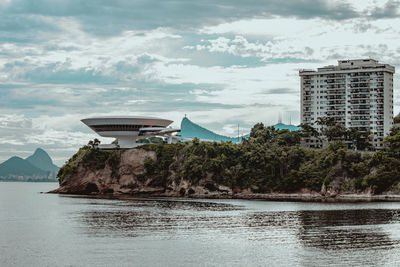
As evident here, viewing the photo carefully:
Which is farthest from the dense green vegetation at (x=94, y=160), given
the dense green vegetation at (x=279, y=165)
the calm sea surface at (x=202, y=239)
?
the calm sea surface at (x=202, y=239)

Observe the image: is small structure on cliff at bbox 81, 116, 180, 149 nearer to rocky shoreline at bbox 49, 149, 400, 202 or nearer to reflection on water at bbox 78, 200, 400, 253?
rocky shoreline at bbox 49, 149, 400, 202

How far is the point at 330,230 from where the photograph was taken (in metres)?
54.3

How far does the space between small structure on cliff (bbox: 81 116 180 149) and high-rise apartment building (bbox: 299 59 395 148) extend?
129 ft

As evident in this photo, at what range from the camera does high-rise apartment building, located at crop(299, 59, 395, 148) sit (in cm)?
14412

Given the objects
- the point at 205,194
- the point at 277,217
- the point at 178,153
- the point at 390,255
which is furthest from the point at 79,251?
the point at 178,153

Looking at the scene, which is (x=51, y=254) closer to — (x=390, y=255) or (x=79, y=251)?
(x=79, y=251)

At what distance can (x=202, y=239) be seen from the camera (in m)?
49.2

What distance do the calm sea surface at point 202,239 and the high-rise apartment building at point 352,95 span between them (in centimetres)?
7611

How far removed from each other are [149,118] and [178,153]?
53.6ft

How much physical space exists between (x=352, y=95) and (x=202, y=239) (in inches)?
4297

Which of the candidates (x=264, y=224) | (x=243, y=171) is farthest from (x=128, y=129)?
(x=264, y=224)

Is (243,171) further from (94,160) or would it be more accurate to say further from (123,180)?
(94,160)

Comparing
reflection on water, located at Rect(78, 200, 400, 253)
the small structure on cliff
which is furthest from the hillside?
reflection on water, located at Rect(78, 200, 400, 253)

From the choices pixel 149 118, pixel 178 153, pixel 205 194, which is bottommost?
pixel 205 194
